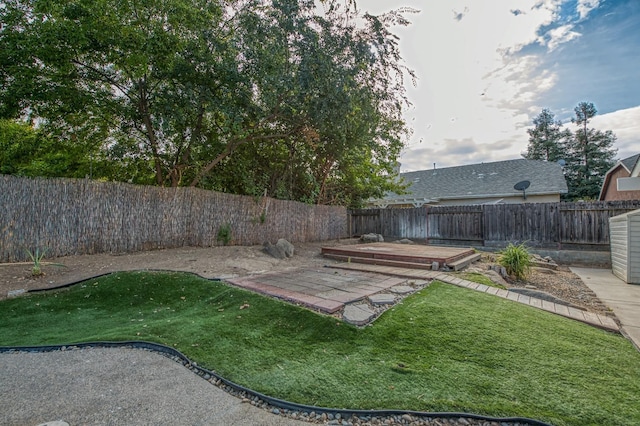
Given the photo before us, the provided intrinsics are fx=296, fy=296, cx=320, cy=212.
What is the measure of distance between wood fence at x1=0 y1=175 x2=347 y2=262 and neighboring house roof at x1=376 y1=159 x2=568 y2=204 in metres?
10.1

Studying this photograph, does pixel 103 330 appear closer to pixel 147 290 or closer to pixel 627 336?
pixel 147 290

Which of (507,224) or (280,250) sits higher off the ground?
(507,224)

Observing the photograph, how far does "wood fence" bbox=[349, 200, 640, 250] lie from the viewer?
8.25m

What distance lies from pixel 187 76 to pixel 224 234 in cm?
387

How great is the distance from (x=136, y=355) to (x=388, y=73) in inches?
301

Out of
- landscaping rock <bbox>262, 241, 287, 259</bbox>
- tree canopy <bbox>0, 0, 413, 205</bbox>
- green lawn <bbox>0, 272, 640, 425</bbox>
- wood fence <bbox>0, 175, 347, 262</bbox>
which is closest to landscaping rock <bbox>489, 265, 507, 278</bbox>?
green lawn <bbox>0, 272, 640, 425</bbox>

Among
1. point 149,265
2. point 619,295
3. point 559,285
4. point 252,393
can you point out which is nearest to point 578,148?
point 559,285

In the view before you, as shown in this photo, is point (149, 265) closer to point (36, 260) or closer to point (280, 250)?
point (36, 260)

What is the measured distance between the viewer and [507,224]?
378 inches

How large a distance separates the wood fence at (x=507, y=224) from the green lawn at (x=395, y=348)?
7005mm

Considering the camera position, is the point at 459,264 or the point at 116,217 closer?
the point at 459,264

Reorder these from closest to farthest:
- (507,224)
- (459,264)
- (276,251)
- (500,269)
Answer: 1. (459,264)
2. (500,269)
3. (276,251)
4. (507,224)

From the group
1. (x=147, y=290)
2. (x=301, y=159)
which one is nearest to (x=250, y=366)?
(x=147, y=290)

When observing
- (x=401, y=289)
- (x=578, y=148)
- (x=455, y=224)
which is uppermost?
(x=578, y=148)
